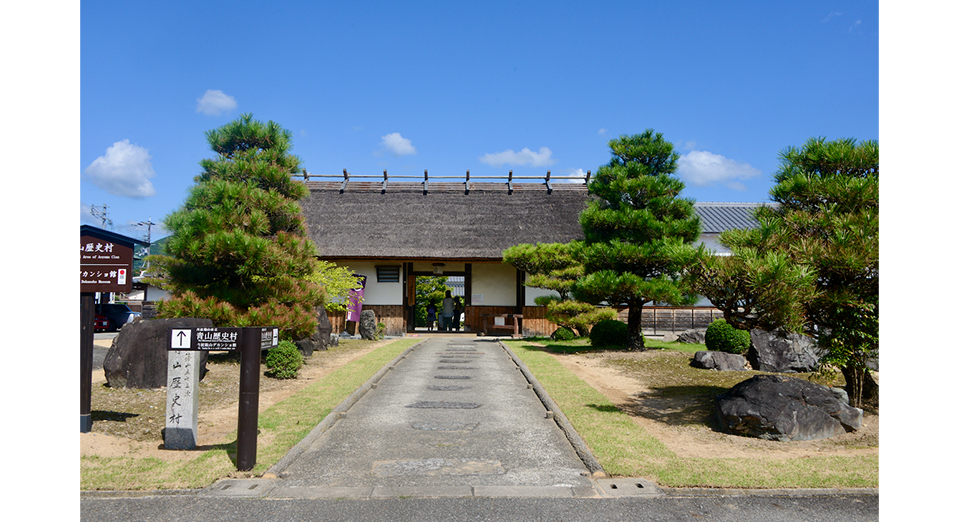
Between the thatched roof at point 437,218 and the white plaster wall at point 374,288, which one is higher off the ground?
the thatched roof at point 437,218

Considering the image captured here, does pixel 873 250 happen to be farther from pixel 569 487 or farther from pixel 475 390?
pixel 475 390

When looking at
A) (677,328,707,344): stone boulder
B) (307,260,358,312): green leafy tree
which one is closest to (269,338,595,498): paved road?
(307,260,358,312): green leafy tree

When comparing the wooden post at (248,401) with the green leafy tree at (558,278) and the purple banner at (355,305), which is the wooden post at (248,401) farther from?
the purple banner at (355,305)

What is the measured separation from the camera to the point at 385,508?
153 inches

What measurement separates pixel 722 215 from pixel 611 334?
15289mm

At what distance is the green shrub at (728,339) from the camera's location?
40.1 ft

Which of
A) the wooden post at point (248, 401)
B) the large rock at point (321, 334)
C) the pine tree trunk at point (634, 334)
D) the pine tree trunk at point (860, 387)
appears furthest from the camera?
the large rock at point (321, 334)

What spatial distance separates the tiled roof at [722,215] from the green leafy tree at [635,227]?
12038 mm

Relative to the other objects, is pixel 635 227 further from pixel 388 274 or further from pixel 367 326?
pixel 388 274

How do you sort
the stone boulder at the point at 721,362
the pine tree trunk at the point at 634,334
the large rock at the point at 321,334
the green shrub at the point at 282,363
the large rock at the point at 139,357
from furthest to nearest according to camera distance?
1. the large rock at the point at 321,334
2. the pine tree trunk at the point at 634,334
3. the stone boulder at the point at 721,362
4. the green shrub at the point at 282,363
5. the large rock at the point at 139,357

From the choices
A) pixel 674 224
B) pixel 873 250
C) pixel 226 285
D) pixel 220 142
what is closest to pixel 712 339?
pixel 674 224

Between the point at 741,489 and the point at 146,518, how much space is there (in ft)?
14.0

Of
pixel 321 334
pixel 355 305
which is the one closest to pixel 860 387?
pixel 321 334

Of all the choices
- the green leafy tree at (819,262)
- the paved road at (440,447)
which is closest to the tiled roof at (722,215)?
the green leafy tree at (819,262)
